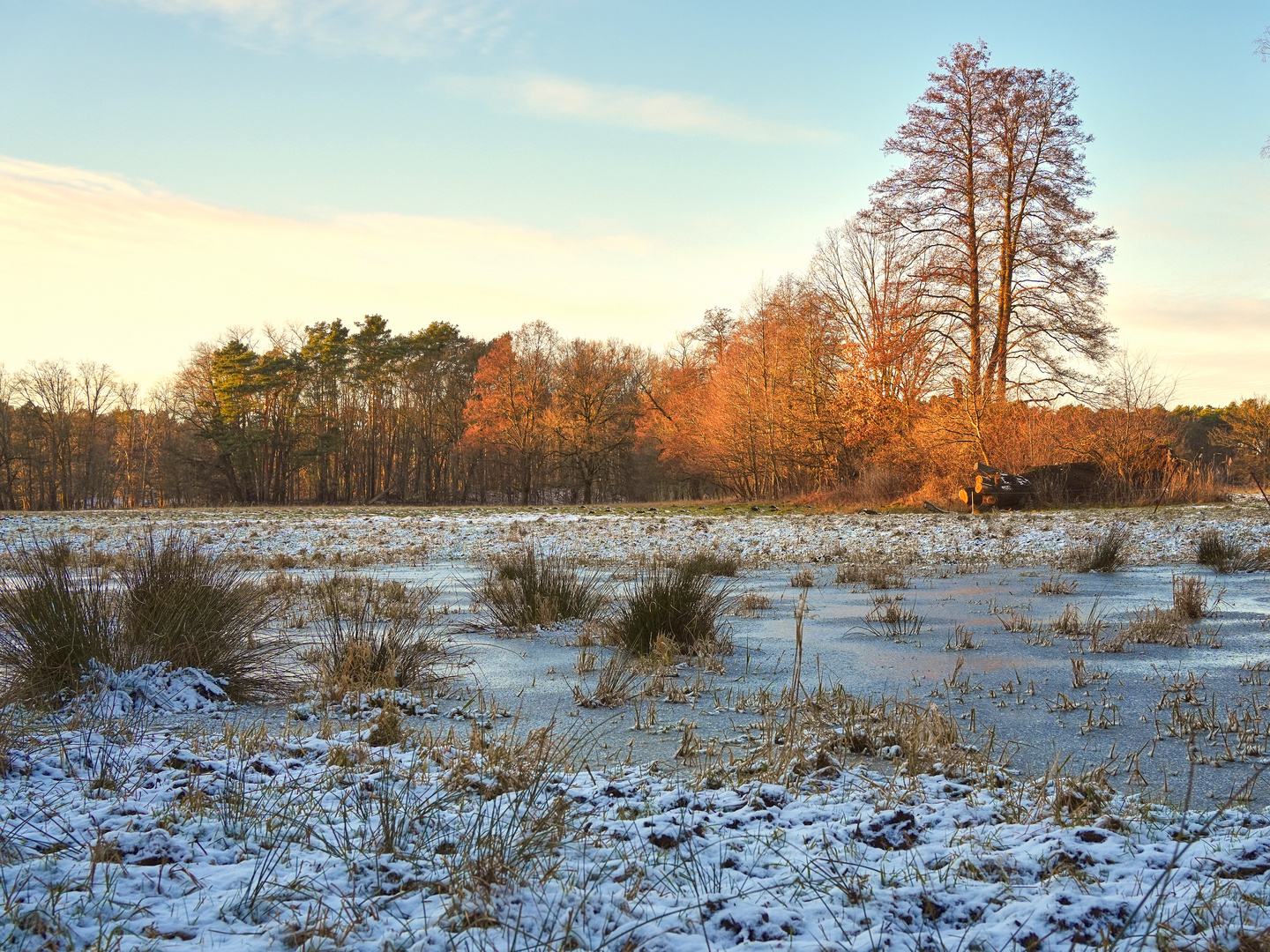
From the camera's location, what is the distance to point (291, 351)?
57750 mm

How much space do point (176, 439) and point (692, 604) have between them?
200 feet

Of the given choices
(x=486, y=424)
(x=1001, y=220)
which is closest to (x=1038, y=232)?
(x=1001, y=220)

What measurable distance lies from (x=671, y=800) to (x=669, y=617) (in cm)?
328

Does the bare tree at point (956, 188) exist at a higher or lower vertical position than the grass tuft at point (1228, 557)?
higher

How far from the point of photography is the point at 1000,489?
22281 millimetres

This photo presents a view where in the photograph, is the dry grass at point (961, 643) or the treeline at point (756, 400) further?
the treeline at point (756, 400)

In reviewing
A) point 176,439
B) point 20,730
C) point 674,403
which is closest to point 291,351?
point 176,439

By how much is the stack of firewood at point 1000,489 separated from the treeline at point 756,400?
158 centimetres

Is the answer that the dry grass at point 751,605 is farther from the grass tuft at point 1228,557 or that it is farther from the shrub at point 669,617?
the grass tuft at point 1228,557

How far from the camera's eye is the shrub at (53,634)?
4.28m

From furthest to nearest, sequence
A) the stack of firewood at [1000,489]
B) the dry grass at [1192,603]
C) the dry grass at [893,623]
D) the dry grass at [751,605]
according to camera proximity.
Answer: the stack of firewood at [1000,489] < the dry grass at [751,605] < the dry grass at [1192,603] < the dry grass at [893,623]

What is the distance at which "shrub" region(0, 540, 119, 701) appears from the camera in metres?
4.28

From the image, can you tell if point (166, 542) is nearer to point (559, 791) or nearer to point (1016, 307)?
point (559, 791)

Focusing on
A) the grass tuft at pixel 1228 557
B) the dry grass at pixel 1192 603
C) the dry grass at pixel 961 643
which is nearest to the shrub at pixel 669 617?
the dry grass at pixel 961 643
